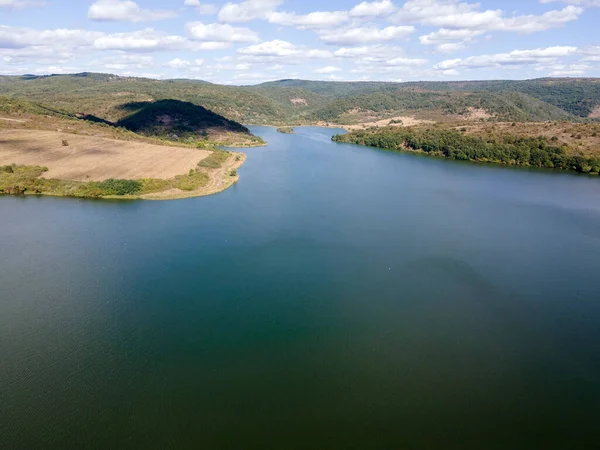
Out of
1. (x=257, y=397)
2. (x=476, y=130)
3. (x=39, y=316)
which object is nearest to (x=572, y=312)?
(x=257, y=397)

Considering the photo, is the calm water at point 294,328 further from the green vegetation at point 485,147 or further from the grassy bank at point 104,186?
the green vegetation at point 485,147

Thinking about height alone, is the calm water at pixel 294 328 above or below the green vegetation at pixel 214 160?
below

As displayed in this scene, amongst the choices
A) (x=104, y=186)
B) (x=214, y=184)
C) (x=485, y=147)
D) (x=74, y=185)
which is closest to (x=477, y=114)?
(x=485, y=147)

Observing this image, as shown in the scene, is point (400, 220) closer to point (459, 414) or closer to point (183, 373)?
point (459, 414)

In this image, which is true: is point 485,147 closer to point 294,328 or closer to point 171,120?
point 294,328

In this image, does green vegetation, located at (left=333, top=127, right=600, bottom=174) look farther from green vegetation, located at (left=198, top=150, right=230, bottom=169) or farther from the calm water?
green vegetation, located at (left=198, top=150, right=230, bottom=169)

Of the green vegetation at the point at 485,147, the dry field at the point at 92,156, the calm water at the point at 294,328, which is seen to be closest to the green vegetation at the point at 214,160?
the dry field at the point at 92,156
